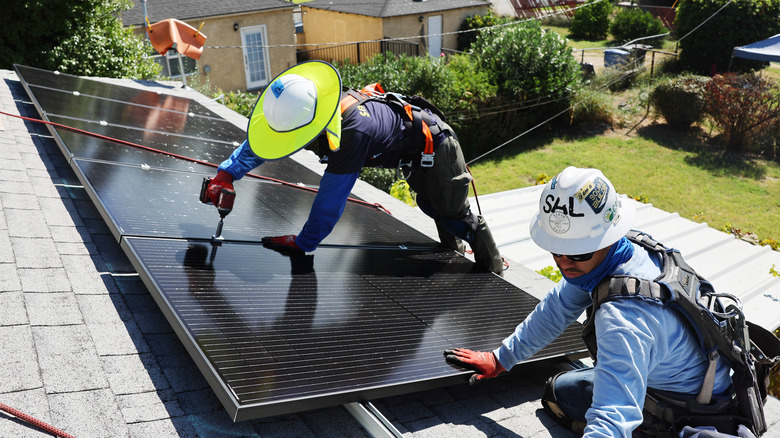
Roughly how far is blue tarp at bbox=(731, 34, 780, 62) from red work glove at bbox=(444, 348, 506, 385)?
21.1m

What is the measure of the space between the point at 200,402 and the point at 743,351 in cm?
276

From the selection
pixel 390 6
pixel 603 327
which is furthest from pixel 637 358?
pixel 390 6

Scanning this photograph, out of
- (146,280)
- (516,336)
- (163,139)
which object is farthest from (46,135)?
(516,336)

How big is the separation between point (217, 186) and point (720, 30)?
85.0 ft

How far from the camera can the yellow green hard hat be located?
13.8 ft

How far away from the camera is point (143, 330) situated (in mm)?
3551

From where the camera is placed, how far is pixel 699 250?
32.1 ft

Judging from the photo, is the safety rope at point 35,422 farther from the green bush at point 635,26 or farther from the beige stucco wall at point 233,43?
the green bush at point 635,26

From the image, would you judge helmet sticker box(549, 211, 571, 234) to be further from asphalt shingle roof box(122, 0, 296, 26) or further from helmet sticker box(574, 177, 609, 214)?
asphalt shingle roof box(122, 0, 296, 26)

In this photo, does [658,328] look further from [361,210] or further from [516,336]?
[361,210]

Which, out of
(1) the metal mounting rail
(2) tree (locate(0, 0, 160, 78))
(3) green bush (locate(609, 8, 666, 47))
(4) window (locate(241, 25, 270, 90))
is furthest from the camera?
(3) green bush (locate(609, 8, 666, 47))

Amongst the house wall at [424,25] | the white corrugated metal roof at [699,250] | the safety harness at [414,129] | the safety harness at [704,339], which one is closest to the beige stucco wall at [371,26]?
the house wall at [424,25]

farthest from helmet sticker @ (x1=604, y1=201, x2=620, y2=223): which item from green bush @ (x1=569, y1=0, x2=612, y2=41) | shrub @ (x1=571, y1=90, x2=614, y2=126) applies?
green bush @ (x1=569, y1=0, x2=612, y2=41)

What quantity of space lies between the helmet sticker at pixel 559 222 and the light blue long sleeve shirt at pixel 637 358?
365mm
